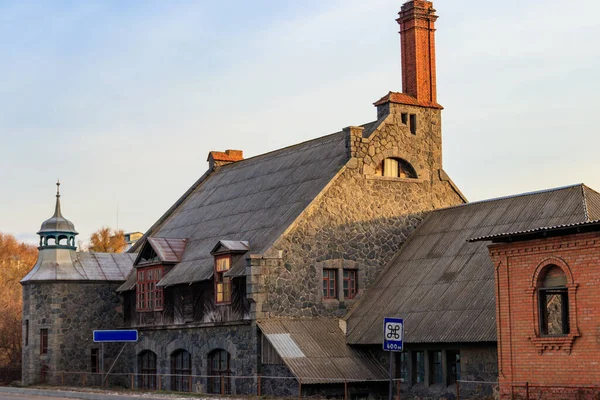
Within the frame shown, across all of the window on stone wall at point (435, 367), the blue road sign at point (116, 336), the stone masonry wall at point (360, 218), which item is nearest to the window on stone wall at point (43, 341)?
the blue road sign at point (116, 336)

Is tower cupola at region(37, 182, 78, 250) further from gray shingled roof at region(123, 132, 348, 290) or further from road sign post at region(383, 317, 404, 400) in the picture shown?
road sign post at region(383, 317, 404, 400)

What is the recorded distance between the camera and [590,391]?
962 inches

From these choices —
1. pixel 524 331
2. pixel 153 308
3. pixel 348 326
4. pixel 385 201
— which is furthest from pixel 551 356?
pixel 153 308

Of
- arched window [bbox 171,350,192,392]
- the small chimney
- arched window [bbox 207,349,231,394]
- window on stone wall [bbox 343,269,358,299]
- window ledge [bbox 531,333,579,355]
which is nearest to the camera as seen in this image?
window ledge [bbox 531,333,579,355]

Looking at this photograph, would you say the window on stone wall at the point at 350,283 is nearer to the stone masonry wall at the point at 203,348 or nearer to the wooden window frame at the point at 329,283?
the wooden window frame at the point at 329,283

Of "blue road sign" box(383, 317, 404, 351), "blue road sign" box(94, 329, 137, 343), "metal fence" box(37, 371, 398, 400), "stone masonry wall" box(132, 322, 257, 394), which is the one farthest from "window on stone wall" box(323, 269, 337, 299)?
"blue road sign" box(383, 317, 404, 351)

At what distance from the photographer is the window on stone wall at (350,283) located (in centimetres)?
3738

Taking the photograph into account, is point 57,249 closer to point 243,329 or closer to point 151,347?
point 151,347

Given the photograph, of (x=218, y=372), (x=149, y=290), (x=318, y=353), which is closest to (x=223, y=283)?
(x=218, y=372)

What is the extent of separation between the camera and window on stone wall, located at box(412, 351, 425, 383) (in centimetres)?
3297

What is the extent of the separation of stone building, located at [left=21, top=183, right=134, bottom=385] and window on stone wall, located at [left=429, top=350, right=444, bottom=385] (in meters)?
17.8

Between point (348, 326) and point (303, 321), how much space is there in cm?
165

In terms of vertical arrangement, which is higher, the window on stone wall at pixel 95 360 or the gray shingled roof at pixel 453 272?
the gray shingled roof at pixel 453 272

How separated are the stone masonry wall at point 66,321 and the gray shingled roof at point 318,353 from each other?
12983mm
